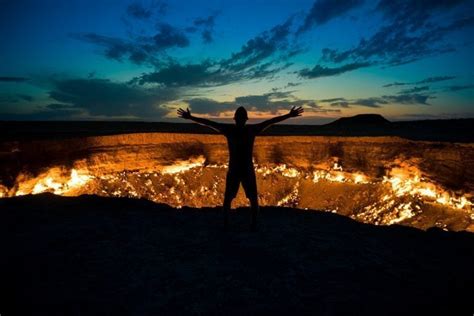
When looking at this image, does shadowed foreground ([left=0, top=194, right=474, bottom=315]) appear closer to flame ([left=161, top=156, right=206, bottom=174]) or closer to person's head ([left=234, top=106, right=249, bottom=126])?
person's head ([left=234, top=106, right=249, bottom=126])

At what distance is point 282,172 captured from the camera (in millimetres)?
20891

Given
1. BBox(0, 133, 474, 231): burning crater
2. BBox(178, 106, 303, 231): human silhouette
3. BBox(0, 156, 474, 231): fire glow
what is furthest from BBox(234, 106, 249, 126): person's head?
BBox(0, 156, 474, 231): fire glow

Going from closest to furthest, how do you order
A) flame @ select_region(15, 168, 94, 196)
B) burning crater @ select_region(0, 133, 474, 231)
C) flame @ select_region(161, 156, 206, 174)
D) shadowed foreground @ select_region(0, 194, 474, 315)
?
shadowed foreground @ select_region(0, 194, 474, 315), burning crater @ select_region(0, 133, 474, 231), flame @ select_region(15, 168, 94, 196), flame @ select_region(161, 156, 206, 174)

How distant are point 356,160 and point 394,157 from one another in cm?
214

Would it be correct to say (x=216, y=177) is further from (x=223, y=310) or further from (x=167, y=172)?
(x=223, y=310)

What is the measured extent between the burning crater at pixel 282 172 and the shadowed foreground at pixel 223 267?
971 cm

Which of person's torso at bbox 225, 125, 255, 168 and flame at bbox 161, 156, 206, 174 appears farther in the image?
flame at bbox 161, 156, 206, 174

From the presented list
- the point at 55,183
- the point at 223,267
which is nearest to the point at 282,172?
the point at 55,183

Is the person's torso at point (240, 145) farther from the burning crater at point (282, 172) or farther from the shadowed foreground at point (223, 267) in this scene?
the burning crater at point (282, 172)

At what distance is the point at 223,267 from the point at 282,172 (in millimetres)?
16751

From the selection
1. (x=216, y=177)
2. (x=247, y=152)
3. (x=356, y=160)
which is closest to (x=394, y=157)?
(x=356, y=160)

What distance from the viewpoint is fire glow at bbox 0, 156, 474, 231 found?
15375mm

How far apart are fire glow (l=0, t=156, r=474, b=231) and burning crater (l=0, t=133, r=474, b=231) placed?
→ 2.0 inches

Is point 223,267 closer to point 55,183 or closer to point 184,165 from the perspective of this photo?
point 55,183
